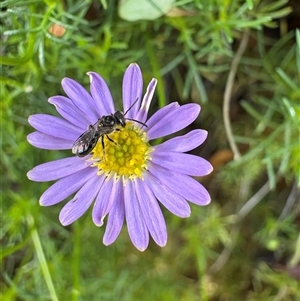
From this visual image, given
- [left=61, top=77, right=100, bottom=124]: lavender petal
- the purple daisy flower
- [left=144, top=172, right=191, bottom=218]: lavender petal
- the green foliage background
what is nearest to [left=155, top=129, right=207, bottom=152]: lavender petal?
the purple daisy flower

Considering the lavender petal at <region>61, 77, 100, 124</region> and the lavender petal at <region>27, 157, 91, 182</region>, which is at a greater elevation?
the lavender petal at <region>61, 77, 100, 124</region>

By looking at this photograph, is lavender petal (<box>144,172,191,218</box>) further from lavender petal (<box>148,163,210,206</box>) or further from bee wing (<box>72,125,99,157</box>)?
bee wing (<box>72,125,99,157</box>)

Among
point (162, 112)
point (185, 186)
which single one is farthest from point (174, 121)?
point (185, 186)

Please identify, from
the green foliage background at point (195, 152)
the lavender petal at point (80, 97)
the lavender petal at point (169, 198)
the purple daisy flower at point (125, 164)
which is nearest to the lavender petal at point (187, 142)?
the purple daisy flower at point (125, 164)

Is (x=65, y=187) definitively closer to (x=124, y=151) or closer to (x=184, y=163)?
(x=124, y=151)

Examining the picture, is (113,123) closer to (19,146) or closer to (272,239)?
(19,146)

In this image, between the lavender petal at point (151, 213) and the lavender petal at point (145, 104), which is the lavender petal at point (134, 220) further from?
the lavender petal at point (145, 104)
